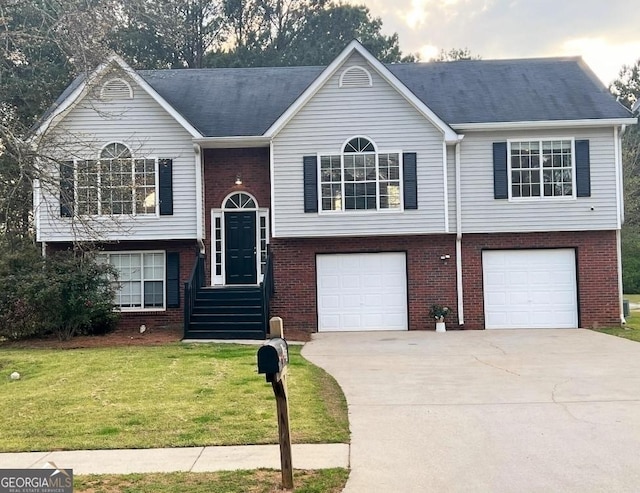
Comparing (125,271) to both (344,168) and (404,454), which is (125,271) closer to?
(344,168)

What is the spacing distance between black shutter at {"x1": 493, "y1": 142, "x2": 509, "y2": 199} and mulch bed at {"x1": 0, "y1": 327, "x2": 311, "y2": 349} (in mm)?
6202

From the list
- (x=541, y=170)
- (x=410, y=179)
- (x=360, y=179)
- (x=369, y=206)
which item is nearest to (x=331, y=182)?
(x=360, y=179)

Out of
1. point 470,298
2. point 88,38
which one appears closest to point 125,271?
point 88,38

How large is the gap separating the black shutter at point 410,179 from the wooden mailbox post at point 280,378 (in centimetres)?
1115

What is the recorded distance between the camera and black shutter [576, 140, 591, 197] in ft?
51.0

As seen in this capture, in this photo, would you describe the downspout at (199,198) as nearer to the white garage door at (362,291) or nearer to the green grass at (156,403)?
the white garage door at (362,291)

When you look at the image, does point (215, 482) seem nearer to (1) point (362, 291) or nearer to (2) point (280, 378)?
(2) point (280, 378)

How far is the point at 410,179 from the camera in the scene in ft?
50.7

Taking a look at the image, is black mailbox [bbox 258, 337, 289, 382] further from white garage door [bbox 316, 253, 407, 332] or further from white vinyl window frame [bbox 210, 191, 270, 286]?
white vinyl window frame [bbox 210, 191, 270, 286]

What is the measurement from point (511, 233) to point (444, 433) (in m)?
10.5

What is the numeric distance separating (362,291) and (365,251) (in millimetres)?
1085

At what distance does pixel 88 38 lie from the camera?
31.4 ft

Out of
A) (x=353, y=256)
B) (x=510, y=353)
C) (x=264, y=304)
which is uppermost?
(x=353, y=256)

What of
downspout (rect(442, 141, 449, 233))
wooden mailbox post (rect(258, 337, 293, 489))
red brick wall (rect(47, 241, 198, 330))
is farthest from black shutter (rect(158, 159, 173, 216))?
wooden mailbox post (rect(258, 337, 293, 489))
